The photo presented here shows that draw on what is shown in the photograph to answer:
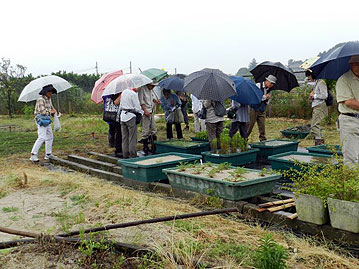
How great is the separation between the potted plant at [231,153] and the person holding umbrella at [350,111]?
1.94 metres

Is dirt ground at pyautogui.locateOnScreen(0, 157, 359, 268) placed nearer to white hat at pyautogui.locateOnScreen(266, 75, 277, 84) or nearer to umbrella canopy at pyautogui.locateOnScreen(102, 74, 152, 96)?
umbrella canopy at pyautogui.locateOnScreen(102, 74, 152, 96)

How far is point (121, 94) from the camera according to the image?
7.26m

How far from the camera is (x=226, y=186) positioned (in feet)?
14.9

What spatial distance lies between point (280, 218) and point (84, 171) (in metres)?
4.20

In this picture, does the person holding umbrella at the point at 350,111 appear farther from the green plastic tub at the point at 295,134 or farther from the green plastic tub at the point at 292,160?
the green plastic tub at the point at 295,134

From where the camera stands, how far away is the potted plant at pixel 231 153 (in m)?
6.32

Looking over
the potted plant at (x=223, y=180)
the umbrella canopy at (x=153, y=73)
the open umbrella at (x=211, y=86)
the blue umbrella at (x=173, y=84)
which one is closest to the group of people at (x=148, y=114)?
the open umbrella at (x=211, y=86)

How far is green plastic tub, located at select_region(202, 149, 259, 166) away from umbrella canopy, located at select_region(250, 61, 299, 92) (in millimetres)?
2288

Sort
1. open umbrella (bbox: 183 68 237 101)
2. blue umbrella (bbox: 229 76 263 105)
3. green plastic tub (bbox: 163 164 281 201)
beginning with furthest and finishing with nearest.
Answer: blue umbrella (bbox: 229 76 263 105)
open umbrella (bbox: 183 68 237 101)
green plastic tub (bbox: 163 164 281 201)

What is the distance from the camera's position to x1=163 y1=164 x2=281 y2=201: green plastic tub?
4.51 metres

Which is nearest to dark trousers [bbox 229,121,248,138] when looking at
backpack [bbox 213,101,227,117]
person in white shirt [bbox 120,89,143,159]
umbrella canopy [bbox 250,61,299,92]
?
backpack [bbox 213,101,227,117]

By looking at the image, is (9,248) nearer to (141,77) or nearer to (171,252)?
(171,252)

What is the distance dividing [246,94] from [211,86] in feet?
3.09

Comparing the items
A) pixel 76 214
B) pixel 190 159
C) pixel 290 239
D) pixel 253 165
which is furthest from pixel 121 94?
pixel 290 239
